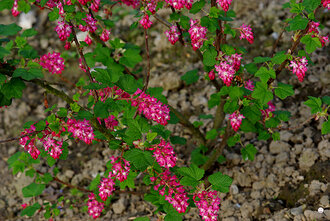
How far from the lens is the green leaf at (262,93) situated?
2.67 m

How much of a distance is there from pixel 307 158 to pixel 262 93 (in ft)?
4.02

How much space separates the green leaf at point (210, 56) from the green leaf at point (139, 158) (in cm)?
79

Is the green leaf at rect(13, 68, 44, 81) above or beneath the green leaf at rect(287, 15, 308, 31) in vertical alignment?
beneath

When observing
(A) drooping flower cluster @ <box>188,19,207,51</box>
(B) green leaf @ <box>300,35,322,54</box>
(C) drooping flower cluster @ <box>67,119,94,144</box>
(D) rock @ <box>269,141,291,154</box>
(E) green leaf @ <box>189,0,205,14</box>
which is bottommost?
(C) drooping flower cluster @ <box>67,119,94,144</box>

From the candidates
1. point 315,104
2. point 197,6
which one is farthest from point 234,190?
point 197,6

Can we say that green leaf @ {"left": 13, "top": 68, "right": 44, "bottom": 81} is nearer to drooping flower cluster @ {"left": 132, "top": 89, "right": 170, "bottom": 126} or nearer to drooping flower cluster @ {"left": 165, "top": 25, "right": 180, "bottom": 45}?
drooping flower cluster @ {"left": 132, "top": 89, "right": 170, "bottom": 126}

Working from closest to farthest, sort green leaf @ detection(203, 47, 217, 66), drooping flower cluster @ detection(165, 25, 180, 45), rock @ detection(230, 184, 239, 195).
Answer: green leaf @ detection(203, 47, 217, 66) → drooping flower cluster @ detection(165, 25, 180, 45) → rock @ detection(230, 184, 239, 195)

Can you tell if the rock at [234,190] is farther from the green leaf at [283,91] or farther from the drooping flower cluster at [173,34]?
the drooping flower cluster at [173,34]

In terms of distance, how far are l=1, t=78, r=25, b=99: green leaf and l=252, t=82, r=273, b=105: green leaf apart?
1618mm

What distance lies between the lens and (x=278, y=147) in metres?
3.83

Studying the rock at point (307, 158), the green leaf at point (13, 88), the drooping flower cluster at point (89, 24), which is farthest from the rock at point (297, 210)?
the green leaf at point (13, 88)

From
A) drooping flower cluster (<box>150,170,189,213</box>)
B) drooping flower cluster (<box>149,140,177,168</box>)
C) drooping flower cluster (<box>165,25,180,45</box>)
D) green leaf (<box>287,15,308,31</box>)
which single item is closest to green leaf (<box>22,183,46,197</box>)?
drooping flower cluster (<box>150,170,189,213</box>)

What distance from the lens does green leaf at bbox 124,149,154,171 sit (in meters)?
2.34

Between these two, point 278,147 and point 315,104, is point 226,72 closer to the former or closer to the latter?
point 315,104
